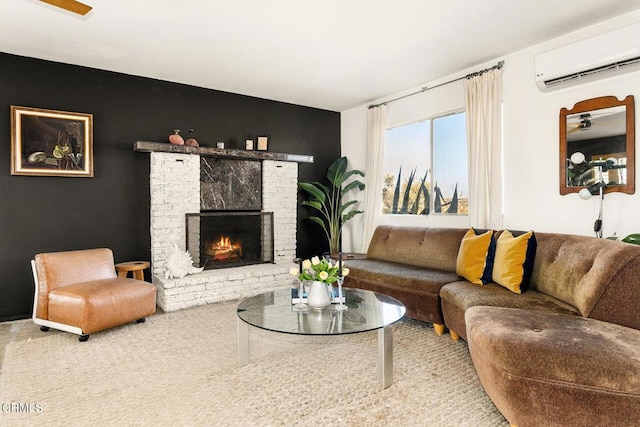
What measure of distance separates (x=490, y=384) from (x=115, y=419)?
194cm

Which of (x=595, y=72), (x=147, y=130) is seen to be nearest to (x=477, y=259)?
(x=595, y=72)

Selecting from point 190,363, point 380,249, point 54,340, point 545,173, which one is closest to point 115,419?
point 190,363

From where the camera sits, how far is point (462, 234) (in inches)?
146

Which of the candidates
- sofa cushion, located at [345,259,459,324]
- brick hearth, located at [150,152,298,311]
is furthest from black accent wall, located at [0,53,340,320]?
sofa cushion, located at [345,259,459,324]

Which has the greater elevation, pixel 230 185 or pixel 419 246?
pixel 230 185

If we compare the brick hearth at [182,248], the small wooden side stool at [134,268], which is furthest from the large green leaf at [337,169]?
the small wooden side stool at [134,268]

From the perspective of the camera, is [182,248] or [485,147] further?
[182,248]

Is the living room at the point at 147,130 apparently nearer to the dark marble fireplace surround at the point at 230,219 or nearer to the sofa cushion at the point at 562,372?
the dark marble fireplace surround at the point at 230,219

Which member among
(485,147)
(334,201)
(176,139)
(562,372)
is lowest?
(562,372)

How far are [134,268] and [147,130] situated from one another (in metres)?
1.65

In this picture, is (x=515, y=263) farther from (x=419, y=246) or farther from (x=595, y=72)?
(x=595, y=72)

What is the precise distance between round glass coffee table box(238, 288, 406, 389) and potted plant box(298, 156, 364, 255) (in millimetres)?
2631

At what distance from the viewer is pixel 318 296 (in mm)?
2543

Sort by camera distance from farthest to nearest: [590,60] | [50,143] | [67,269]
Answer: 1. [50,143]
2. [67,269]
3. [590,60]
